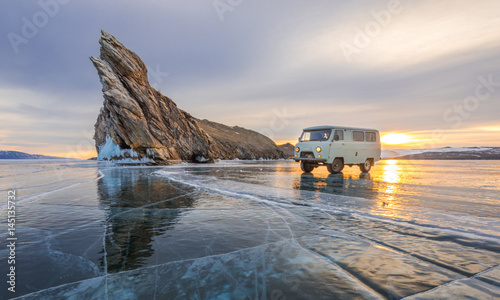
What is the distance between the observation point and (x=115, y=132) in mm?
41125

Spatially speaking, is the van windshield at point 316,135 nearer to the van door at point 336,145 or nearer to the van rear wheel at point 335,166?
the van door at point 336,145

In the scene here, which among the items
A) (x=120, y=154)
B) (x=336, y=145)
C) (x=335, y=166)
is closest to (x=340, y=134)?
(x=336, y=145)

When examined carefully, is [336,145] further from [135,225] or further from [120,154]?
[120,154]

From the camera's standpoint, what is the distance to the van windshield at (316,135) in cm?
1407

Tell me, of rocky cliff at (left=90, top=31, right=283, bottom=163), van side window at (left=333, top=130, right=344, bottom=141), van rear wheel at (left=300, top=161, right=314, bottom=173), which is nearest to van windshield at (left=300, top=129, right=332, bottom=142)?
van side window at (left=333, top=130, right=344, bottom=141)

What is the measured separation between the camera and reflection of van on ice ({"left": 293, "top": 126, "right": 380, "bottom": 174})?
546 inches

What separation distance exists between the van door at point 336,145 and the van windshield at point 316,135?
40cm

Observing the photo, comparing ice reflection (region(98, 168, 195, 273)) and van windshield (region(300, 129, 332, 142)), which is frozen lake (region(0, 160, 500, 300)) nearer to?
ice reflection (region(98, 168, 195, 273))

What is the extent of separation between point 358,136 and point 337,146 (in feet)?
6.89

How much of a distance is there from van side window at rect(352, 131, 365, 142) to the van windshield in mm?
1969

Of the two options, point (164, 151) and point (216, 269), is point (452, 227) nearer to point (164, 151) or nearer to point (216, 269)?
point (216, 269)

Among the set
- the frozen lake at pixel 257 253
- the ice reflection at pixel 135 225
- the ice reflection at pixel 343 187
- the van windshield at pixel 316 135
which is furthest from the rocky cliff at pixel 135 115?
the frozen lake at pixel 257 253

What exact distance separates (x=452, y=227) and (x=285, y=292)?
3.48 m

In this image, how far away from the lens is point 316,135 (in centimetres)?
1447
